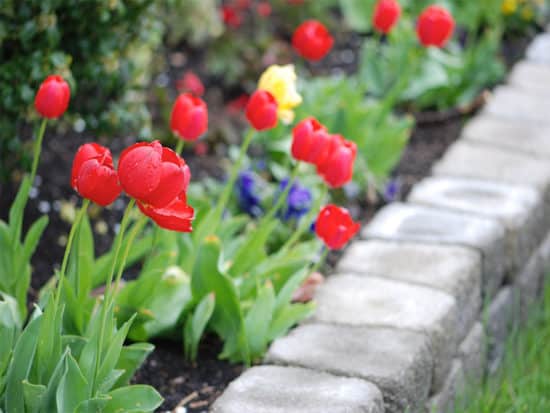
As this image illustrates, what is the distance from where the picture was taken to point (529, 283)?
3.30 meters

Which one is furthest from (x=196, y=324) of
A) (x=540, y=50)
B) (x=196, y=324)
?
(x=540, y=50)

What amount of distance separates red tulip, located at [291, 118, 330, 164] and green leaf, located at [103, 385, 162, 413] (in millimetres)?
659

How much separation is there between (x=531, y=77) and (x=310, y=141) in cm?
242

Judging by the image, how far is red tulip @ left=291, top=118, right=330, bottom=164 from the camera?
7.48ft

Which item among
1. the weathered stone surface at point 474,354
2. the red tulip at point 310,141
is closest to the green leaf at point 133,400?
the red tulip at point 310,141

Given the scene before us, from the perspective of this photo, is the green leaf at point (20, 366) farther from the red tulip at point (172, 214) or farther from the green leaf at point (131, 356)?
the red tulip at point (172, 214)

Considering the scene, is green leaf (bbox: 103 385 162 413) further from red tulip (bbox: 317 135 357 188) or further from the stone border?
red tulip (bbox: 317 135 357 188)

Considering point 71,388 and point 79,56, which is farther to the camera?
point 79,56

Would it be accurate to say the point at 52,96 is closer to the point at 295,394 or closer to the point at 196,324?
the point at 196,324

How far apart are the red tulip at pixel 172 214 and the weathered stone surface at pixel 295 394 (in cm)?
56

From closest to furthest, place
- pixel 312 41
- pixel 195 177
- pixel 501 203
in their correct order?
1. pixel 312 41
2. pixel 501 203
3. pixel 195 177

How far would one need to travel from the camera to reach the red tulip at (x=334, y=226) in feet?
7.39

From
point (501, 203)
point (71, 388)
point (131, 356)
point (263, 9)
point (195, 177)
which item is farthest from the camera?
point (263, 9)

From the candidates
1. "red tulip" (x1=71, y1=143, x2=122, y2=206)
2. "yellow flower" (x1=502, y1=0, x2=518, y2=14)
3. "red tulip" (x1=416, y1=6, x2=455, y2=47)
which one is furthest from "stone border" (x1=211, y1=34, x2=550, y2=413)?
"yellow flower" (x1=502, y1=0, x2=518, y2=14)
